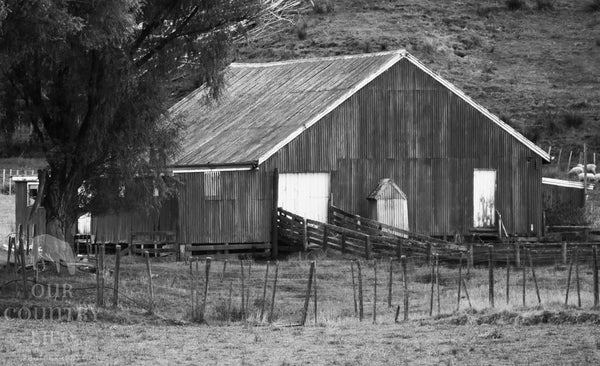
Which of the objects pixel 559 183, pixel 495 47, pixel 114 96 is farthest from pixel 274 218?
pixel 495 47

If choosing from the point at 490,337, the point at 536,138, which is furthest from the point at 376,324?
the point at 536,138

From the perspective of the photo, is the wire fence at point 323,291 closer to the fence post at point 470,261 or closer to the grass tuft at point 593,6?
the fence post at point 470,261

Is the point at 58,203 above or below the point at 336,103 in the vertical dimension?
below

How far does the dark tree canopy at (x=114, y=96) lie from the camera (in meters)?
31.1

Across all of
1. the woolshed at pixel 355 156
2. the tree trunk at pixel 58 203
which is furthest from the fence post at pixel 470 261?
the tree trunk at pixel 58 203

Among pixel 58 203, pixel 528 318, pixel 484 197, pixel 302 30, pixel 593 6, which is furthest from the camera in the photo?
pixel 593 6

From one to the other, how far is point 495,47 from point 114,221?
43.3m

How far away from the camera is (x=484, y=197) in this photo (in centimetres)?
4575

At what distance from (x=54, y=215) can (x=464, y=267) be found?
11.7 m

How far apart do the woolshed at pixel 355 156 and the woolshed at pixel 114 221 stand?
2.50ft

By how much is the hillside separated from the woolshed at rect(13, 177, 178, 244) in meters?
29.6

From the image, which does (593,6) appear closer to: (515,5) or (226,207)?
(515,5)

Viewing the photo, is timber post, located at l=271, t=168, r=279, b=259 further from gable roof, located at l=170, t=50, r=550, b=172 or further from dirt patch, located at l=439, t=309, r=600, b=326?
dirt patch, located at l=439, t=309, r=600, b=326

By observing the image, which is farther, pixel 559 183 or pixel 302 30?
pixel 302 30
